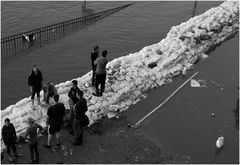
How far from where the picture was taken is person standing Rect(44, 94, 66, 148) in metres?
9.98

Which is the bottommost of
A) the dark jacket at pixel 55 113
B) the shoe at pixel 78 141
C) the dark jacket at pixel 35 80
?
the shoe at pixel 78 141

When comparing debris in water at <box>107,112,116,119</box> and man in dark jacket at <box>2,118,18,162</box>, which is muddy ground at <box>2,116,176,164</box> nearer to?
debris in water at <box>107,112,116,119</box>

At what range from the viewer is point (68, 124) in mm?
11617

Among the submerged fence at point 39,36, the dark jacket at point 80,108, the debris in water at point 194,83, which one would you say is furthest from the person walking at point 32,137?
the submerged fence at point 39,36

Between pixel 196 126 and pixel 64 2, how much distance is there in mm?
14770

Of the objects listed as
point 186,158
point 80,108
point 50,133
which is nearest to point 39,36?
point 50,133

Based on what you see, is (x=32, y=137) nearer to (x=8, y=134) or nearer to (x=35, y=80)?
(x=8, y=134)

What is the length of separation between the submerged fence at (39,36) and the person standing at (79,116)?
7693 mm

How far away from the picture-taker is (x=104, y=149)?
11289 millimetres

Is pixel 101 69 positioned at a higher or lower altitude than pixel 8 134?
higher

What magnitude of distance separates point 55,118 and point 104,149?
6.43ft

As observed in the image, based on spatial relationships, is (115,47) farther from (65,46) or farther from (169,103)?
(169,103)

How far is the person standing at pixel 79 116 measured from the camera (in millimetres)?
10328

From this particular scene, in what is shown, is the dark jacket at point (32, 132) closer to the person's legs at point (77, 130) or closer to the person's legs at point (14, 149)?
the person's legs at point (14, 149)
